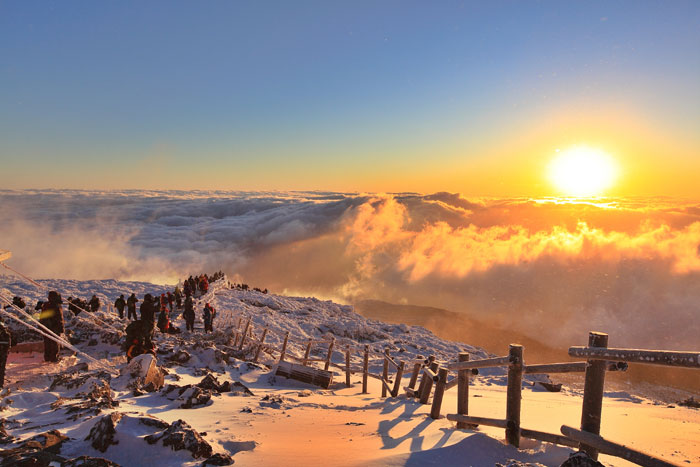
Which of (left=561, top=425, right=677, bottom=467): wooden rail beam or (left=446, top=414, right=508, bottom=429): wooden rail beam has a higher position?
(left=561, top=425, right=677, bottom=467): wooden rail beam

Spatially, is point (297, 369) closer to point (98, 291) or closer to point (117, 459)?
point (117, 459)

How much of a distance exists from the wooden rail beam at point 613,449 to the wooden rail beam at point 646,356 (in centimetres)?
76

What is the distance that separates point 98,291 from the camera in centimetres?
3058

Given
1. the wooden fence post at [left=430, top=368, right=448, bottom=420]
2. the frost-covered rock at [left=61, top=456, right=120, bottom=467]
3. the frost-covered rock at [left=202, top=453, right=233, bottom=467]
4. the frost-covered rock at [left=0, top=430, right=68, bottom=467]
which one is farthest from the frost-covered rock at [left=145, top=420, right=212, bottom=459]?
the wooden fence post at [left=430, top=368, right=448, bottom=420]

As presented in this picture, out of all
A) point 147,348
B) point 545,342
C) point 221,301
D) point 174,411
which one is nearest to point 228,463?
point 174,411

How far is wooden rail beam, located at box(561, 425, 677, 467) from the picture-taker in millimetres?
3525

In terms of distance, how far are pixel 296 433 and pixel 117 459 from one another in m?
2.49

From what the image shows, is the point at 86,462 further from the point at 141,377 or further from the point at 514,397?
the point at 141,377

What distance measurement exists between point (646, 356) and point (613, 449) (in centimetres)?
93

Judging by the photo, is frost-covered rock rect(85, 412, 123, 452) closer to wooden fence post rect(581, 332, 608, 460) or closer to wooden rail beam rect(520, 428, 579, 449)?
wooden rail beam rect(520, 428, 579, 449)

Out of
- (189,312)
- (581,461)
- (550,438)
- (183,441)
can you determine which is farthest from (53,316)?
(581,461)

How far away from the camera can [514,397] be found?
524 cm

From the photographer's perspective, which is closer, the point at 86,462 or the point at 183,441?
the point at 86,462

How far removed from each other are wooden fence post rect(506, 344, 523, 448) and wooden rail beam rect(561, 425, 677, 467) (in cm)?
82
